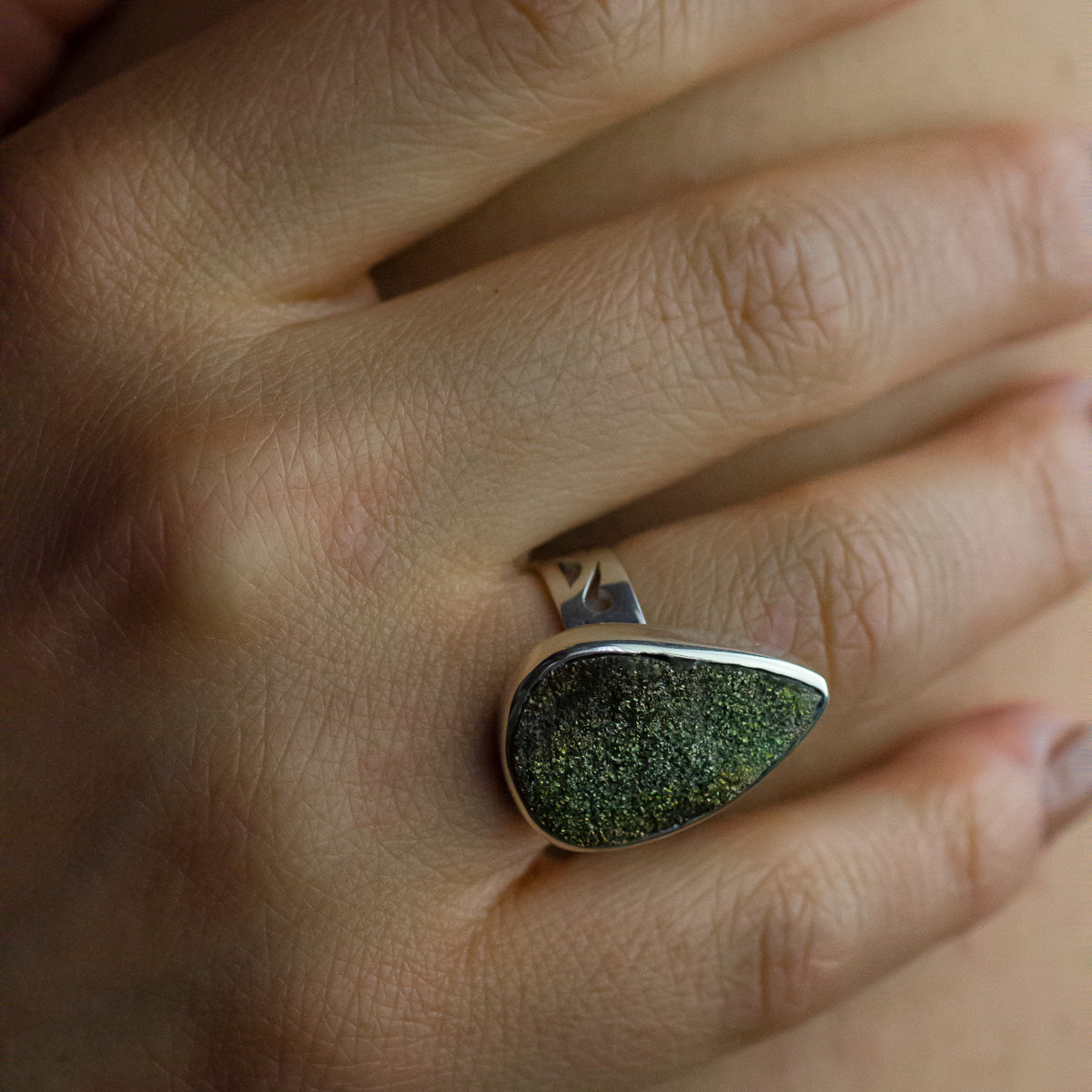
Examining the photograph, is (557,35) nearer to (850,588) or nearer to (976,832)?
(850,588)

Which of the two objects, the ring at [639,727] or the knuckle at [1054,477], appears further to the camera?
the knuckle at [1054,477]

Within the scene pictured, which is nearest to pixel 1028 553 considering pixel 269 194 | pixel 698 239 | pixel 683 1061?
pixel 698 239

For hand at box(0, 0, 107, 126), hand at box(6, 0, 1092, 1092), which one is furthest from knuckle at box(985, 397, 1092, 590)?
hand at box(0, 0, 107, 126)

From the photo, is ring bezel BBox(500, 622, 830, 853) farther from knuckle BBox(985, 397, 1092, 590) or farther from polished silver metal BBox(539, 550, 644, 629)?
knuckle BBox(985, 397, 1092, 590)

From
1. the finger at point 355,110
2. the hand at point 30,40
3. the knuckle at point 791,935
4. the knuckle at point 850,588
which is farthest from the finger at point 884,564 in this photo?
the hand at point 30,40

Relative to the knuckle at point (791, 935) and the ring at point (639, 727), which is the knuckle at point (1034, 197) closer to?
the ring at point (639, 727)

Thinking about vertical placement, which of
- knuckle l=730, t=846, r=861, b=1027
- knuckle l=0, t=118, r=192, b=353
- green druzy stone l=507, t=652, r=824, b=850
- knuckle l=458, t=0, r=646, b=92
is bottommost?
knuckle l=730, t=846, r=861, b=1027
